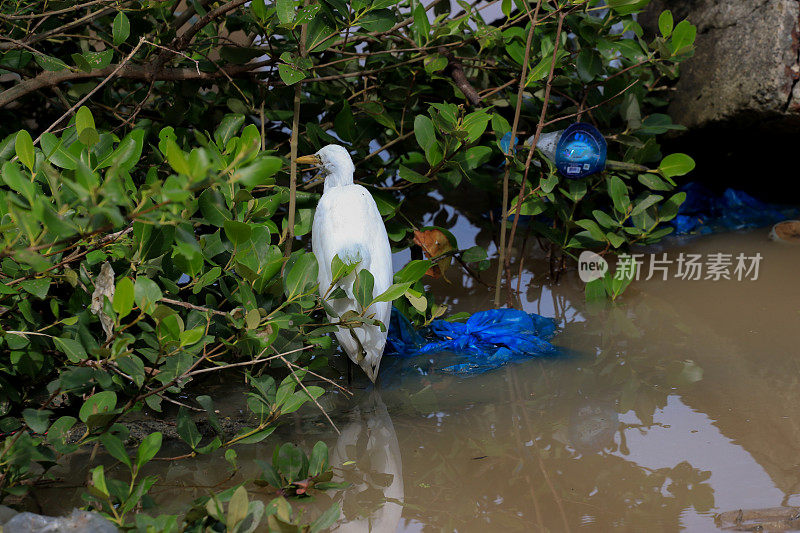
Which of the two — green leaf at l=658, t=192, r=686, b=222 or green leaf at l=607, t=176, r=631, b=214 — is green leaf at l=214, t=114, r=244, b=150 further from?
green leaf at l=658, t=192, r=686, b=222

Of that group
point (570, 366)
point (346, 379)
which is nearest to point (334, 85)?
point (346, 379)

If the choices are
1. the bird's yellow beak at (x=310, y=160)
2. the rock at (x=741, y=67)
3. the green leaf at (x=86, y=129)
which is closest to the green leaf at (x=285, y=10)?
the bird's yellow beak at (x=310, y=160)

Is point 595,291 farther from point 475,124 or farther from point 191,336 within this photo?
point 191,336

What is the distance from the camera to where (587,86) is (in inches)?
112

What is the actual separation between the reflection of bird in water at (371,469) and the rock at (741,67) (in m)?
2.09

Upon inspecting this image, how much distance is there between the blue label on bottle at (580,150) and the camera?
2623 millimetres

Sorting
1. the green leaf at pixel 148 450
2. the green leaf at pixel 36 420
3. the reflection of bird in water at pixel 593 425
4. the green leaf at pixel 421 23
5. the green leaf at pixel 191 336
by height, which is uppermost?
the green leaf at pixel 421 23

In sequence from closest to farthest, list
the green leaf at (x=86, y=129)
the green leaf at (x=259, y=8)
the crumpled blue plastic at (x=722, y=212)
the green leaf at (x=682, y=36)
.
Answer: the green leaf at (x=86, y=129), the green leaf at (x=259, y=8), the green leaf at (x=682, y=36), the crumpled blue plastic at (x=722, y=212)

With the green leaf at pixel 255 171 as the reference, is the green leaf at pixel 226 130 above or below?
below

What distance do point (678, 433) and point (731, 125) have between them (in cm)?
186

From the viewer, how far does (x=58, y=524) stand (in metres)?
1.37

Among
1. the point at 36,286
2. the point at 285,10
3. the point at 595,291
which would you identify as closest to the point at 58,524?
the point at 36,286

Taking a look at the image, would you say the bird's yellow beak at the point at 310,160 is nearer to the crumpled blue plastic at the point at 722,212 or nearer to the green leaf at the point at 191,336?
the green leaf at the point at 191,336

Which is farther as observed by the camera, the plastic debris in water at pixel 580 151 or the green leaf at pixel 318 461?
the plastic debris in water at pixel 580 151
